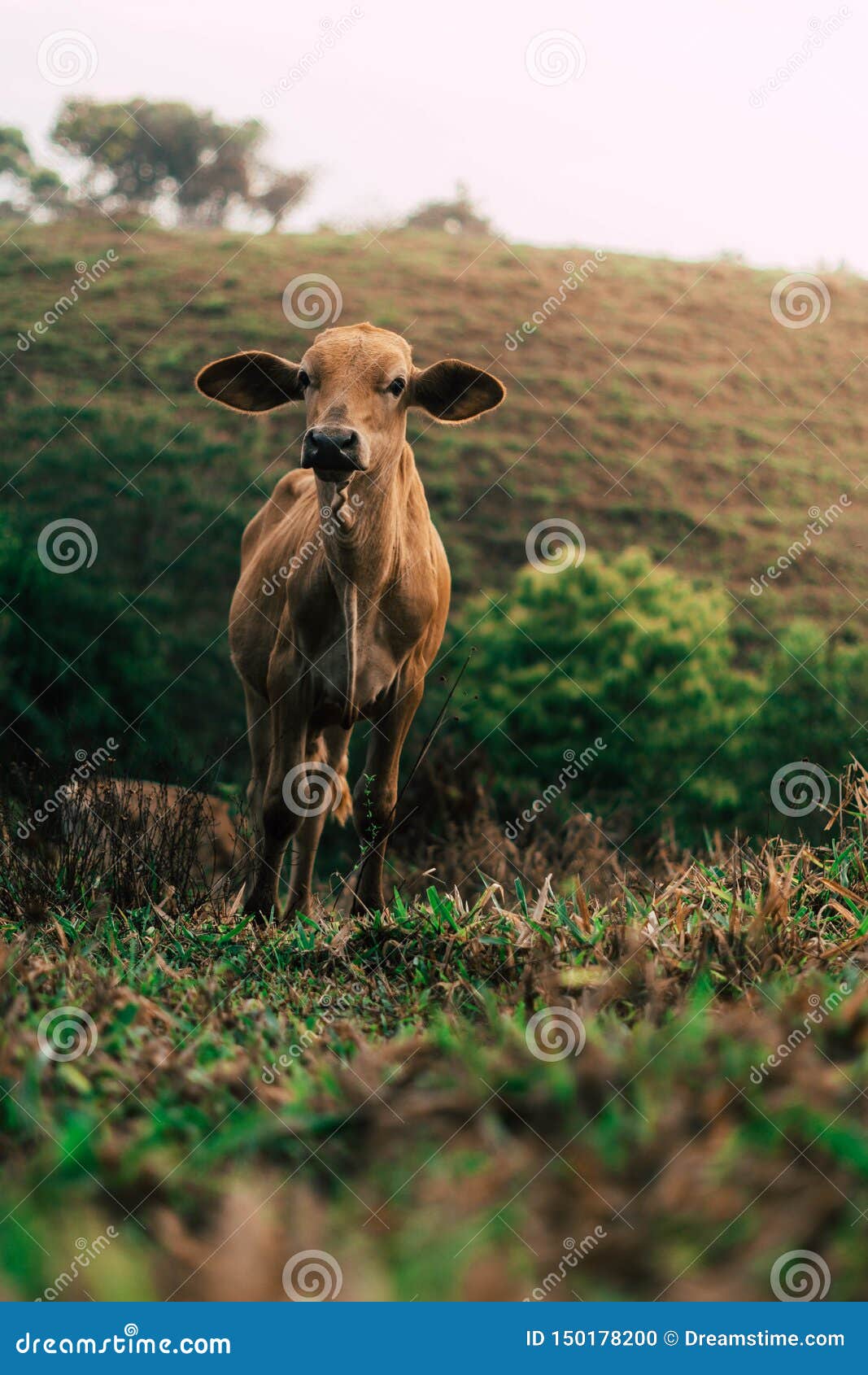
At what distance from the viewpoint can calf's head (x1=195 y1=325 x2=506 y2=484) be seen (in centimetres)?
503

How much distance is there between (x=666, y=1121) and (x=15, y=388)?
2652 centimetres

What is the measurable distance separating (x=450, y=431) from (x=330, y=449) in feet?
78.7

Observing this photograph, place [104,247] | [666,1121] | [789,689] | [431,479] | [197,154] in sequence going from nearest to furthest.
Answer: [666,1121]
[789,689]
[431,479]
[104,247]
[197,154]

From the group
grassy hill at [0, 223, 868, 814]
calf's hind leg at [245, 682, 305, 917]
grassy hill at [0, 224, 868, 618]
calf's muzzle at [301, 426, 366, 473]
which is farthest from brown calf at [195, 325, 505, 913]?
grassy hill at [0, 224, 868, 618]

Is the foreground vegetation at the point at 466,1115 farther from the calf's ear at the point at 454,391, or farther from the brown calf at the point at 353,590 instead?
the calf's ear at the point at 454,391

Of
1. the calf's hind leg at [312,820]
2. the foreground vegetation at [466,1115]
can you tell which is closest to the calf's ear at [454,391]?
the calf's hind leg at [312,820]

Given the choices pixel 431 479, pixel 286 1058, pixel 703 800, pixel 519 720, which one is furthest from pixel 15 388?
pixel 286 1058

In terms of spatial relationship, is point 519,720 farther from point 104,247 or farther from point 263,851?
point 104,247

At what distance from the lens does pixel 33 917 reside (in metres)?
5.01

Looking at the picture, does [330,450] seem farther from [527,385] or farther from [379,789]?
[527,385]

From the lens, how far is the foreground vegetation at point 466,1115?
1912 mm

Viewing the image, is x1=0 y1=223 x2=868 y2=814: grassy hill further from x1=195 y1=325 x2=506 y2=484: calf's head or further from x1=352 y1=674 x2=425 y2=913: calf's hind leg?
x1=195 y1=325 x2=506 y2=484: calf's head

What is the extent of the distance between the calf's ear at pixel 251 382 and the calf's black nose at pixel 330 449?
134 centimetres

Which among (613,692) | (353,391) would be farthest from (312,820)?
(613,692)
